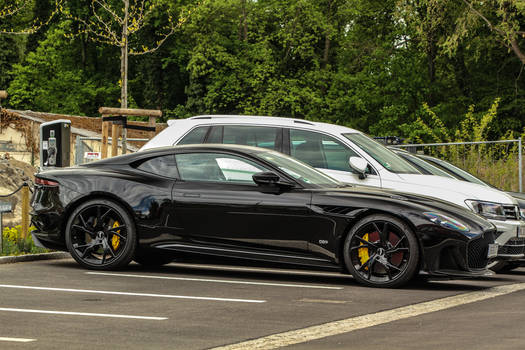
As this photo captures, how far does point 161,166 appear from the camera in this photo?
10.7m

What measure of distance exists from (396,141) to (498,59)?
28122 millimetres

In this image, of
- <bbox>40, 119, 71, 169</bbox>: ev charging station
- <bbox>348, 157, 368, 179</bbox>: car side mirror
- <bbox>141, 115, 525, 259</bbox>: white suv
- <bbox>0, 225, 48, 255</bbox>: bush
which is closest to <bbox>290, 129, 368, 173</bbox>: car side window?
<bbox>141, 115, 525, 259</bbox>: white suv

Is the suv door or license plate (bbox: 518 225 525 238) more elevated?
the suv door

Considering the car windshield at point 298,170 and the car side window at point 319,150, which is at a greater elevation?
the car side window at point 319,150

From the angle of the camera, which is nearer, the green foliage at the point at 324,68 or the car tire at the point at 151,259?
the car tire at the point at 151,259

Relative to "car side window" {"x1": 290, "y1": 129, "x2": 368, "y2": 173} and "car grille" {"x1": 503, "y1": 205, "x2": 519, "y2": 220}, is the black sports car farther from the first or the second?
"car grille" {"x1": 503, "y1": 205, "x2": 519, "y2": 220}

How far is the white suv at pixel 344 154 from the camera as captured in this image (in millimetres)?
11766

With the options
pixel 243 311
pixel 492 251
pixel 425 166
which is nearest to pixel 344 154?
pixel 425 166

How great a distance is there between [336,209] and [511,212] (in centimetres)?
307

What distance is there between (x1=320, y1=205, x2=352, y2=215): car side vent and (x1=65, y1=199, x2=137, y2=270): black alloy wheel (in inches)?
83.7

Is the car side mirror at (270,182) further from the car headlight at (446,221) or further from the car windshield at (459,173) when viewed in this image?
the car windshield at (459,173)

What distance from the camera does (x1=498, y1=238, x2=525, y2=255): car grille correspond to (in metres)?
11.4

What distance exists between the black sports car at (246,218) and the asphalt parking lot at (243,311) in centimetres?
28

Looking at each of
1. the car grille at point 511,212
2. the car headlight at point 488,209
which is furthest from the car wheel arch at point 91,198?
the car grille at point 511,212
